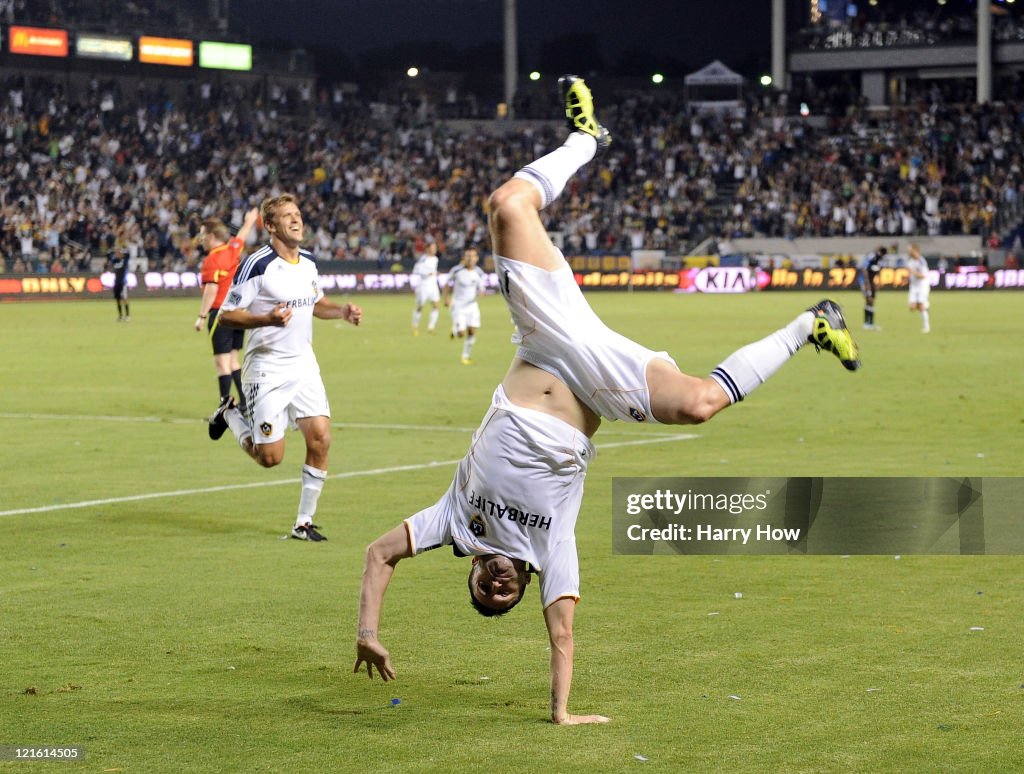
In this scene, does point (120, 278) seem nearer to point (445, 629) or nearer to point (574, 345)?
point (445, 629)

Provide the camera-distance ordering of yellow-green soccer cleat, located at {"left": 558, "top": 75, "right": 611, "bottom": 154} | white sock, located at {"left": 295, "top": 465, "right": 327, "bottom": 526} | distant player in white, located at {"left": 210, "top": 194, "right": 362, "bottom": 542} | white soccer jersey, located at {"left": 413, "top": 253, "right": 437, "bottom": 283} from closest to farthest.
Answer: yellow-green soccer cleat, located at {"left": 558, "top": 75, "right": 611, "bottom": 154} → white sock, located at {"left": 295, "top": 465, "right": 327, "bottom": 526} → distant player in white, located at {"left": 210, "top": 194, "right": 362, "bottom": 542} → white soccer jersey, located at {"left": 413, "top": 253, "right": 437, "bottom": 283}

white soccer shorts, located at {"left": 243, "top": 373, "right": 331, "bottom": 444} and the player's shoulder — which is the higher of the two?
the player's shoulder

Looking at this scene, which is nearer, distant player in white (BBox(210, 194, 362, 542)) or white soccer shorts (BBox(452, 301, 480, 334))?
distant player in white (BBox(210, 194, 362, 542))

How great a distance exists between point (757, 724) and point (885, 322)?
35.3m

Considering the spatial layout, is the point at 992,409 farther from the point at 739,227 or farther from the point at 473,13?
the point at 473,13

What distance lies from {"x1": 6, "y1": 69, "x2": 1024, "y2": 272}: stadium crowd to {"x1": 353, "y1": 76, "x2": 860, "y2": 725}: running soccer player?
53484 millimetres

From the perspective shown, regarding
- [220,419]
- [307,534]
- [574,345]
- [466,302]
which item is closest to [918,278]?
[466,302]

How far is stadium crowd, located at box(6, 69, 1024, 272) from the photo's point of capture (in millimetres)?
63125

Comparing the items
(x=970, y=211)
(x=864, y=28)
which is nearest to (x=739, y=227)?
(x=970, y=211)

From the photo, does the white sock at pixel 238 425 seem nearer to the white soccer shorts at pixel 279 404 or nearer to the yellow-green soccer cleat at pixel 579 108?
the white soccer shorts at pixel 279 404

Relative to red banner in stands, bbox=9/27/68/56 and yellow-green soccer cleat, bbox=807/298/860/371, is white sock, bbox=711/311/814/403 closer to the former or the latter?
yellow-green soccer cleat, bbox=807/298/860/371

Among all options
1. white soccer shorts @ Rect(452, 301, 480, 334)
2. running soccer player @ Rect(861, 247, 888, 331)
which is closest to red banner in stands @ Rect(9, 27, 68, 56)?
running soccer player @ Rect(861, 247, 888, 331)

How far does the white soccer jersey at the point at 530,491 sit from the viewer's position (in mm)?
6582

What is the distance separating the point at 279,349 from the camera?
1186 centimetres
